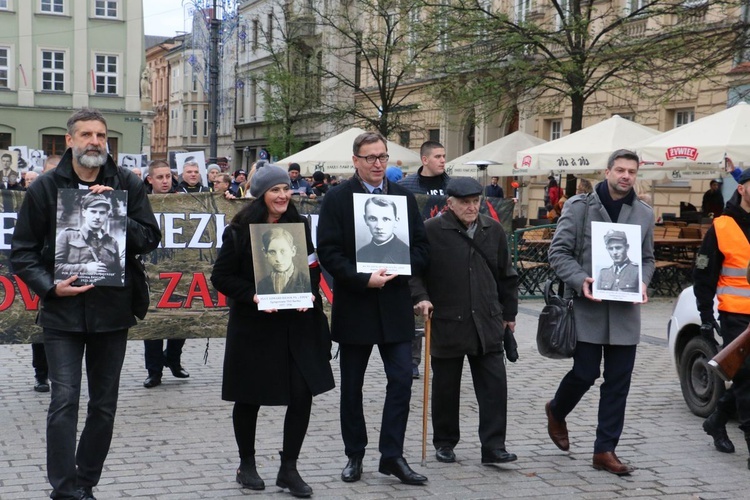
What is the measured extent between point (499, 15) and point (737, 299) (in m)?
14.4

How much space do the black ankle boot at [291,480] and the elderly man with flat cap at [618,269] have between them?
6.96 feet

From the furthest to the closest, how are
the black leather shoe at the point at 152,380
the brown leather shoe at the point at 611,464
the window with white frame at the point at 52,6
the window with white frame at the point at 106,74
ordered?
the window with white frame at the point at 106,74 → the window with white frame at the point at 52,6 → the black leather shoe at the point at 152,380 → the brown leather shoe at the point at 611,464

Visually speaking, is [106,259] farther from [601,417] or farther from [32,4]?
[32,4]

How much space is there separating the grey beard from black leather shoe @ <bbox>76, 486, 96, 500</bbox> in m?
1.62

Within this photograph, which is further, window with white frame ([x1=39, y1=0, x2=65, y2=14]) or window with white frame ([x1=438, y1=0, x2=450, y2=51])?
window with white frame ([x1=39, y1=0, x2=65, y2=14])

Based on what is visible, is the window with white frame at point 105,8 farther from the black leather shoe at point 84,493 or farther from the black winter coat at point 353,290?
the black leather shoe at point 84,493

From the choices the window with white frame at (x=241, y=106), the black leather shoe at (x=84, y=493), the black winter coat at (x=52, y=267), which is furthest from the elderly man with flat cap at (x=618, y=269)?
the window with white frame at (x=241, y=106)

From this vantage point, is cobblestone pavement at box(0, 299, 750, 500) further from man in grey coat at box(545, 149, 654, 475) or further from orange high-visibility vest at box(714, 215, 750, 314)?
orange high-visibility vest at box(714, 215, 750, 314)

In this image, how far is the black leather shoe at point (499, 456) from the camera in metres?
6.49

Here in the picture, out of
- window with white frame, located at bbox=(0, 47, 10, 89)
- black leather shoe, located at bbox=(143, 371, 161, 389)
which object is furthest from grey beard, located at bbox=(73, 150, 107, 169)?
window with white frame, located at bbox=(0, 47, 10, 89)

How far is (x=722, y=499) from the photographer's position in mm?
5961

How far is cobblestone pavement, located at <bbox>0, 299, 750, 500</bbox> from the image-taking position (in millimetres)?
6039

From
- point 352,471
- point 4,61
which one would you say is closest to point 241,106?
point 4,61

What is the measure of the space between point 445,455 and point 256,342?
162cm
